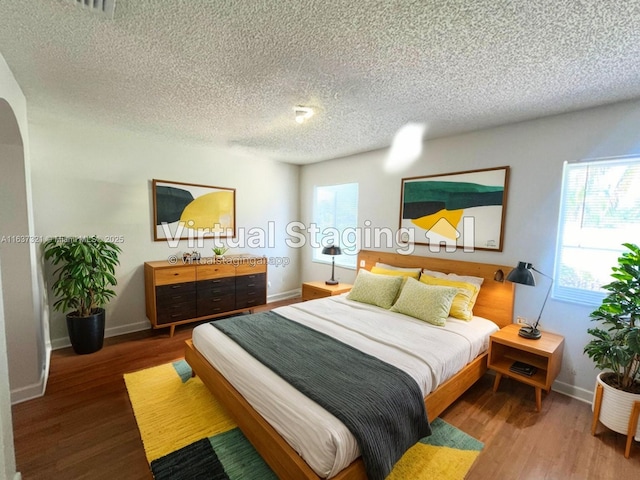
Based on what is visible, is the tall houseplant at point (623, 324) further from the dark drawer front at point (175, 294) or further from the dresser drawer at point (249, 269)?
the dark drawer front at point (175, 294)

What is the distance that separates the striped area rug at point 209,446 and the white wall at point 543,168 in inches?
54.0

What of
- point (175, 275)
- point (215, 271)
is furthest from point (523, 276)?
point (175, 275)

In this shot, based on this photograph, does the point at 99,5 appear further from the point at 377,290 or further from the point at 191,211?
the point at 377,290

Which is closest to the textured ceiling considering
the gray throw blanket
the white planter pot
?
the gray throw blanket

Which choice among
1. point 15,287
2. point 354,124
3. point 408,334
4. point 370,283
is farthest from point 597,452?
point 15,287

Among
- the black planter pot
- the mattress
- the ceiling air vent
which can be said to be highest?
the ceiling air vent

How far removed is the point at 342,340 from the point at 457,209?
200 cm

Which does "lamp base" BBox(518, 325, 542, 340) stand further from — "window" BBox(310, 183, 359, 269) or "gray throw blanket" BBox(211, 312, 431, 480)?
"window" BBox(310, 183, 359, 269)

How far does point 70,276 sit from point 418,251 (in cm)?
382

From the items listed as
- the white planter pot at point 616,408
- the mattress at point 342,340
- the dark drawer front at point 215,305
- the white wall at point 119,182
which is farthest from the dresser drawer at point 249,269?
the white planter pot at point 616,408

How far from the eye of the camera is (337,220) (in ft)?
15.4

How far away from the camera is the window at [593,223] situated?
222 cm

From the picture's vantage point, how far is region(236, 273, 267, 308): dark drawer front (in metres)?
4.06

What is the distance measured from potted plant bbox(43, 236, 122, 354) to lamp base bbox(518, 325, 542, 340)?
410cm
